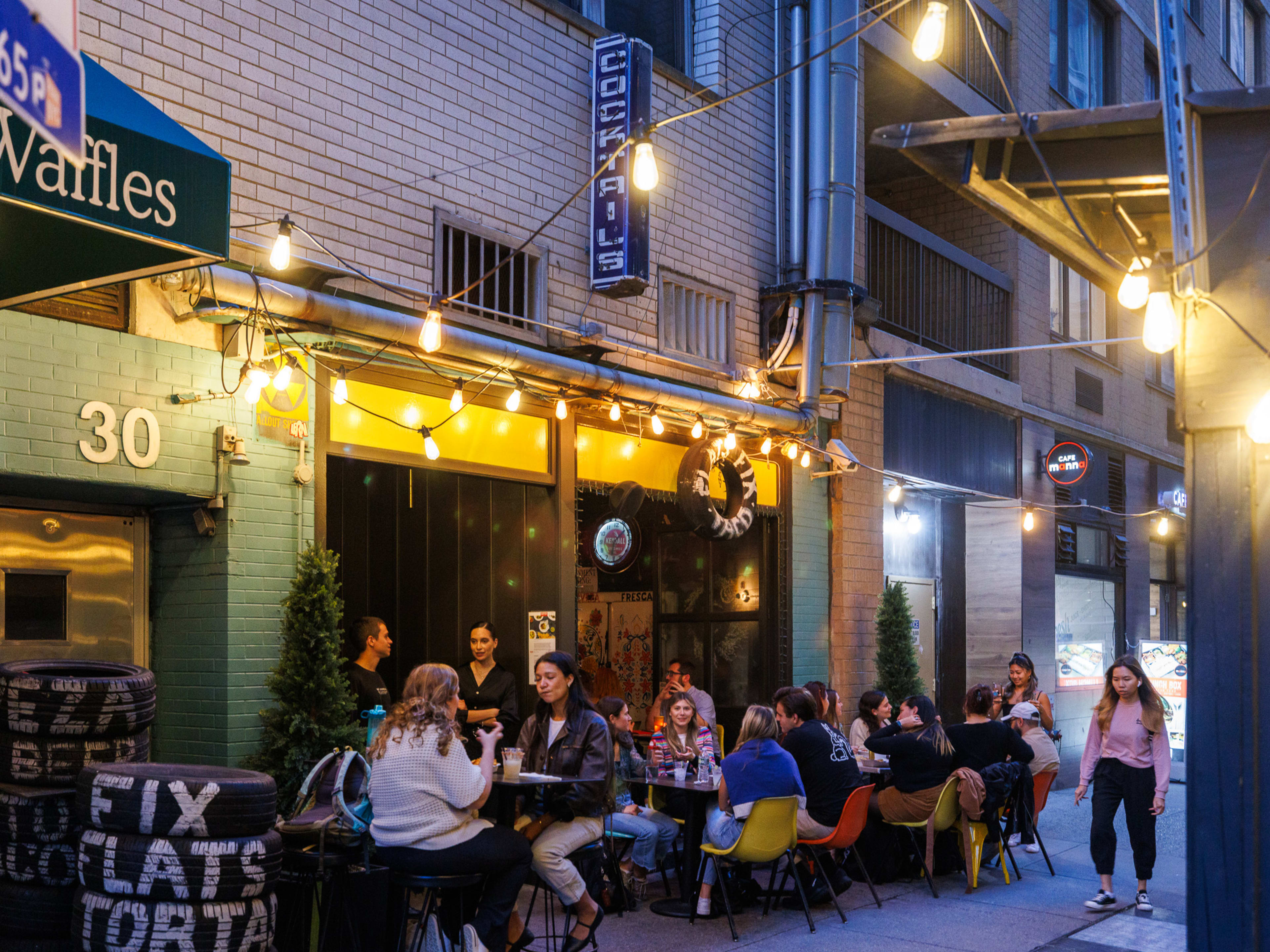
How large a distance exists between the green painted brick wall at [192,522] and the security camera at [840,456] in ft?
19.4

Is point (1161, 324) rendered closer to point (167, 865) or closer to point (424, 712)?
point (424, 712)

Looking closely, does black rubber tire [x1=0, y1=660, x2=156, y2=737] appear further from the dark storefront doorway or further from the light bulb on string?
the dark storefront doorway

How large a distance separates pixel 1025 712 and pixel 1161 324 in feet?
21.1

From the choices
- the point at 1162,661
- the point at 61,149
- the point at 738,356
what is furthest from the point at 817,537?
the point at 61,149

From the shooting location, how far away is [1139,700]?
8.88 meters

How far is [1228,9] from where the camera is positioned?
23.1 metres

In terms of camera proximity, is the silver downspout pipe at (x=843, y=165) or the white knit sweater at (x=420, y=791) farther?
the silver downspout pipe at (x=843, y=165)

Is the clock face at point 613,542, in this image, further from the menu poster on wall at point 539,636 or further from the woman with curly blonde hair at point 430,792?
the woman with curly blonde hair at point 430,792

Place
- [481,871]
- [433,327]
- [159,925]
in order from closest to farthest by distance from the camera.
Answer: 1. [159,925]
2. [481,871]
3. [433,327]

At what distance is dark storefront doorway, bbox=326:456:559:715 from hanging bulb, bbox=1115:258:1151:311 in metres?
5.23

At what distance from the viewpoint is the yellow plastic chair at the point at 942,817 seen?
354 inches

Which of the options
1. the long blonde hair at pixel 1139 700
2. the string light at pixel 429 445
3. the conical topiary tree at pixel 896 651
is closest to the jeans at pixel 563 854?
the string light at pixel 429 445

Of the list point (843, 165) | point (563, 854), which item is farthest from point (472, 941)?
point (843, 165)

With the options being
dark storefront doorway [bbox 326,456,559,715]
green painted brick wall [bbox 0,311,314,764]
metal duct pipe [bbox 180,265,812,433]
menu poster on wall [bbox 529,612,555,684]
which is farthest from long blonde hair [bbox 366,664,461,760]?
menu poster on wall [bbox 529,612,555,684]
